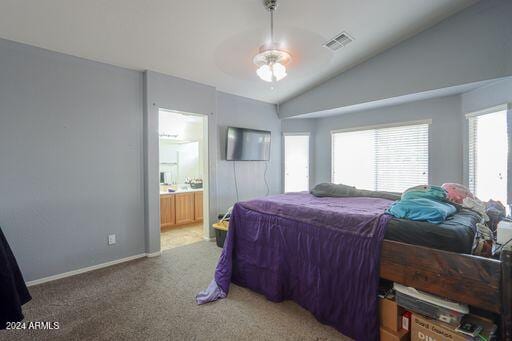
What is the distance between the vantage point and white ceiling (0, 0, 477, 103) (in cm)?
228

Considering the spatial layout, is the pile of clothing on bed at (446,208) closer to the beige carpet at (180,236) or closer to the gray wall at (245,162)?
the gray wall at (245,162)

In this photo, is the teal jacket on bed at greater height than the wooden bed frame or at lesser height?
greater

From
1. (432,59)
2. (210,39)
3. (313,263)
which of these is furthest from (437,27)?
(313,263)

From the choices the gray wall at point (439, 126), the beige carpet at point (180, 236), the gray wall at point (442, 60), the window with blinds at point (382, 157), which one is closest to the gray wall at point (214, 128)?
the beige carpet at point (180, 236)

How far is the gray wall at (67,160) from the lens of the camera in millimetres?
2598

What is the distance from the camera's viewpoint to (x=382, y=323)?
69.6 inches

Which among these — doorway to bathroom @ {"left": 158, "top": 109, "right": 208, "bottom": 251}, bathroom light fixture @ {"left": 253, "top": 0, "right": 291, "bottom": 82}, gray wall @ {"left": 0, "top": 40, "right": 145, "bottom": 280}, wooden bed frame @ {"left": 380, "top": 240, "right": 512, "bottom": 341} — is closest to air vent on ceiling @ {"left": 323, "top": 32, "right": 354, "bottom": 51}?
bathroom light fixture @ {"left": 253, "top": 0, "right": 291, "bottom": 82}

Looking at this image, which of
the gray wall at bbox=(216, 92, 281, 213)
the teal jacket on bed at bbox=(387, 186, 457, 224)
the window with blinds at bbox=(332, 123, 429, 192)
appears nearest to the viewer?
the teal jacket on bed at bbox=(387, 186, 457, 224)

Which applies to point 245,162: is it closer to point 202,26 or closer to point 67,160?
point 202,26

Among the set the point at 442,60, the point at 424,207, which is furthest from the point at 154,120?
the point at 442,60

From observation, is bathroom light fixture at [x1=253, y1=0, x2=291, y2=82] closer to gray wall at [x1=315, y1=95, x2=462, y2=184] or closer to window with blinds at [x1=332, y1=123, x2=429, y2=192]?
gray wall at [x1=315, y1=95, x2=462, y2=184]

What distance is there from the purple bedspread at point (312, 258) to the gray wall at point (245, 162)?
1.80 meters

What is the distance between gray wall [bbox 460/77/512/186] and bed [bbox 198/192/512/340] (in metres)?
2.04

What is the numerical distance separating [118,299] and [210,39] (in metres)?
3.02
